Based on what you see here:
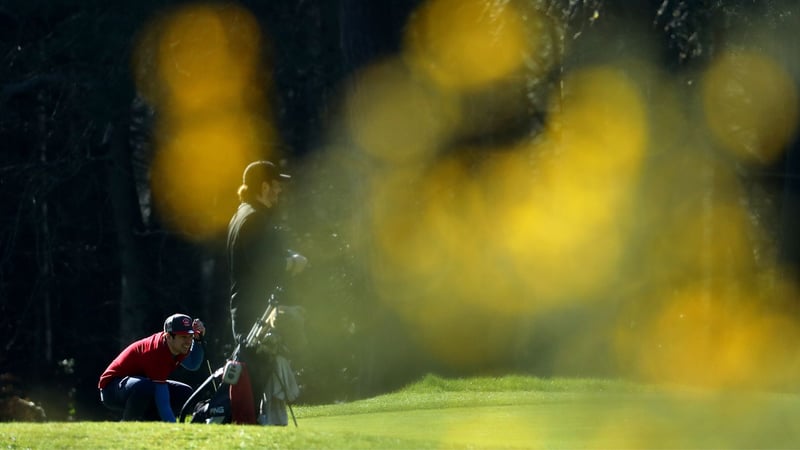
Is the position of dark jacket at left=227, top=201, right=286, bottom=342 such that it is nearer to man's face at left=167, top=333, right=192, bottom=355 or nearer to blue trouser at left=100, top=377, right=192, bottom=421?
man's face at left=167, top=333, right=192, bottom=355

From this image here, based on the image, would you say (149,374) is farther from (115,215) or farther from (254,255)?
(115,215)

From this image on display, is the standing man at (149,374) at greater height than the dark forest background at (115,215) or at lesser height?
lesser

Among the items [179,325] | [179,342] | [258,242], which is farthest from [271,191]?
[179,342]

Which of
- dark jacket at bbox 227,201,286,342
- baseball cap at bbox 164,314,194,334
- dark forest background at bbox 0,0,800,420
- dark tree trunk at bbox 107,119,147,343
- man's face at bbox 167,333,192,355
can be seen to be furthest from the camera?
dark tree trunk at bbox 107,119,147,343

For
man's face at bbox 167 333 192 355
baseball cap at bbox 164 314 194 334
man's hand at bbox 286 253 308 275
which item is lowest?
man's face at bbox 167 333 192 355

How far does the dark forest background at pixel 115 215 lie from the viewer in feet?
77.6

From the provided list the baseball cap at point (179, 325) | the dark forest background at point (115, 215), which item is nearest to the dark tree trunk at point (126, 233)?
the dark forest background at point (115, 215)

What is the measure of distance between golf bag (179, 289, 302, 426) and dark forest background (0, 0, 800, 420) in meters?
10.6

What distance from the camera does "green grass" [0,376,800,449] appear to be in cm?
1031

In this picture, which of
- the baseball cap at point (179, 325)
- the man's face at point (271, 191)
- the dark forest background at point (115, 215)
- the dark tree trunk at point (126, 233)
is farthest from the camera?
the dark tree trunk at point (126, 233)

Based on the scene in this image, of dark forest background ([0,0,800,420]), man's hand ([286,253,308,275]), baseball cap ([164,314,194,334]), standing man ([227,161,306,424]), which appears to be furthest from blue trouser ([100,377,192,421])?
dark forest background ([0,0,800,420])

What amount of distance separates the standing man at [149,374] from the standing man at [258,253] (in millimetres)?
687

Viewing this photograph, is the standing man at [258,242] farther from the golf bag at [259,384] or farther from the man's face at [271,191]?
the golf bag at [259,384]

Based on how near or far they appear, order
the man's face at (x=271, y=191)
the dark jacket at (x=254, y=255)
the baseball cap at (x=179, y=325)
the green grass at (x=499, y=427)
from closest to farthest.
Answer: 1. the green grass at (x=499, y=427)
2. the dark jacket at (x=254, y=255)
3. the man's face at (x=271, y=191)
4. the baseball cap at (x=179, y=325)
